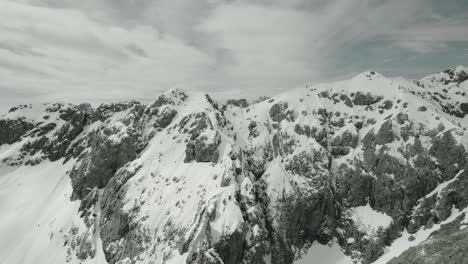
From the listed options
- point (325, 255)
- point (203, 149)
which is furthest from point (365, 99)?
point (203, 149)

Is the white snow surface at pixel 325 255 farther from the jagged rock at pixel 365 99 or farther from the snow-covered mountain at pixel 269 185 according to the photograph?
the jagged rock at pixel 365 99

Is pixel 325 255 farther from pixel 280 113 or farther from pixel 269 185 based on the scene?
pixel 280 113

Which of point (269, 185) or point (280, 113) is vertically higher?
point (280, 113)

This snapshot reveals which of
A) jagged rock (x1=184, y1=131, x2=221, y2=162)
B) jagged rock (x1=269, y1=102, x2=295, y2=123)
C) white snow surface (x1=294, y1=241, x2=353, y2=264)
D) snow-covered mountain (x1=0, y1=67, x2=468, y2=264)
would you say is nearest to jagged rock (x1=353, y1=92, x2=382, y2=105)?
snow-covered mountain (x1=0, y1=67, x2=468, y2=264)

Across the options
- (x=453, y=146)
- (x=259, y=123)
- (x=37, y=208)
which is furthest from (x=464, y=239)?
(x=37, y=208)

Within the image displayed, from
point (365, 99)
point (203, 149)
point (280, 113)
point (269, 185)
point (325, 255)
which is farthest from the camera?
point (365, 99)

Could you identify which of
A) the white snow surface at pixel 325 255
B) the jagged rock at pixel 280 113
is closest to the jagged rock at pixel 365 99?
the jagged rock at pixel 280 113

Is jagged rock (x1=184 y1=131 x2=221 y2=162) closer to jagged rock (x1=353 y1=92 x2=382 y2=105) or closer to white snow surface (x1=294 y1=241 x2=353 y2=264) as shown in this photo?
white snow surface (x1=294 y1=241 x2=353 y2=264)

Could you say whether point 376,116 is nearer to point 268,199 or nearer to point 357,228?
point 357,228
